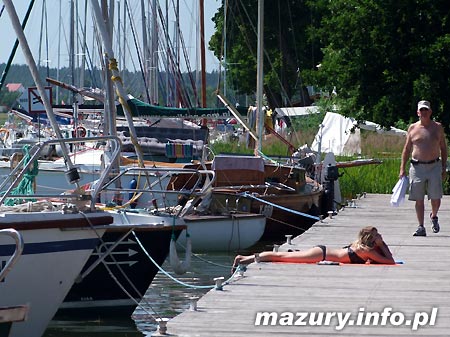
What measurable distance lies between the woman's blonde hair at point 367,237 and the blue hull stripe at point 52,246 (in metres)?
2.86

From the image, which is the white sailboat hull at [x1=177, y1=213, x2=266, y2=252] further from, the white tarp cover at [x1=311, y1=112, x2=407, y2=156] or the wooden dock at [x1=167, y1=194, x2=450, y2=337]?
the white tarp cover at [x1=311, y1=112, x2=407, y2=156]

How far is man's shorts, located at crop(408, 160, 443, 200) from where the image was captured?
1642 cm

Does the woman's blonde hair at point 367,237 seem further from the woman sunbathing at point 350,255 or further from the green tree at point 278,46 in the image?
the green tree at point 278,46

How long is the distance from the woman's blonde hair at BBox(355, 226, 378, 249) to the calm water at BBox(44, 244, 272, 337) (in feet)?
6.76

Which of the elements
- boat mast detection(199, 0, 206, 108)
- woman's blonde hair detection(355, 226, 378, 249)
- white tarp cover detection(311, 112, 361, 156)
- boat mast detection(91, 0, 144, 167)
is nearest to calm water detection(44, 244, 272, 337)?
boat mast detection(91, 0, 144, 167)

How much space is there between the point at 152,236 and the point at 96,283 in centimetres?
86

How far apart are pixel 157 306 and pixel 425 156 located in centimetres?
395

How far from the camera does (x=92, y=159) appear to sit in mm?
24281

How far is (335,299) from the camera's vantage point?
11.6 meters

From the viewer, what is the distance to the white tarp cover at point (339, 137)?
4416cm

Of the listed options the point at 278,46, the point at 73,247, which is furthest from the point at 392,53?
the point at 278,46

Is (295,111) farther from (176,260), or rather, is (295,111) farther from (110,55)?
(176,260)

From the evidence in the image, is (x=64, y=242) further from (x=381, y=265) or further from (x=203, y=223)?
(x=203, y=223)

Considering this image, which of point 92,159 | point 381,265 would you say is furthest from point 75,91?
point 381,265
